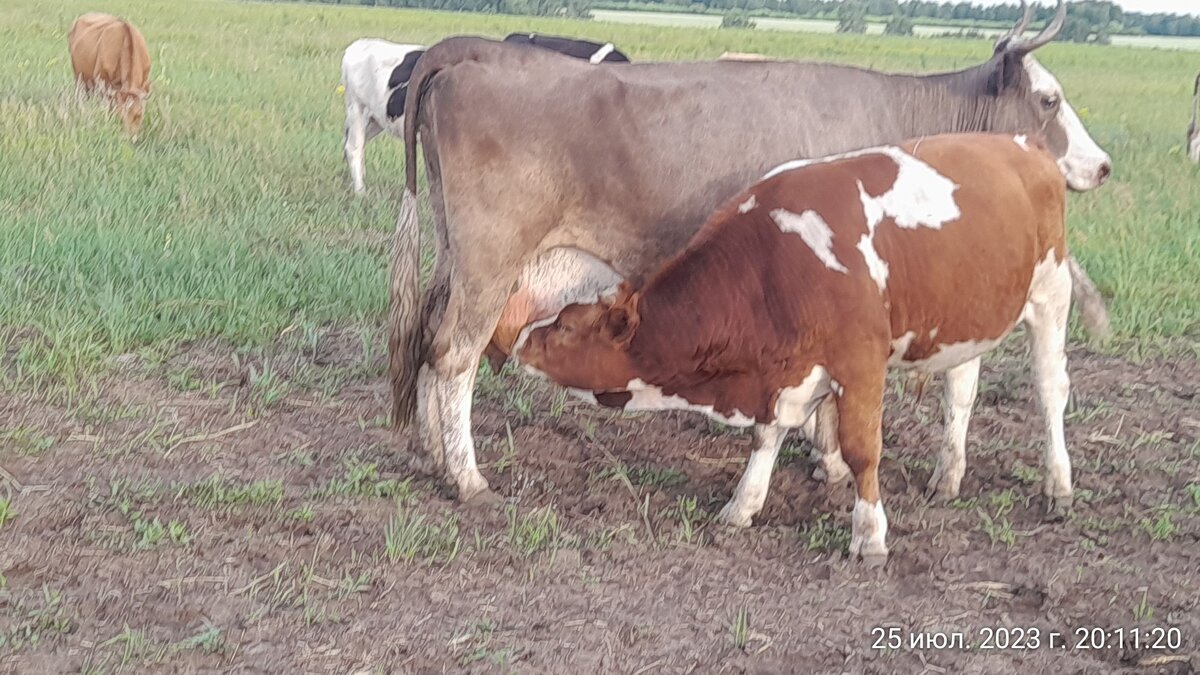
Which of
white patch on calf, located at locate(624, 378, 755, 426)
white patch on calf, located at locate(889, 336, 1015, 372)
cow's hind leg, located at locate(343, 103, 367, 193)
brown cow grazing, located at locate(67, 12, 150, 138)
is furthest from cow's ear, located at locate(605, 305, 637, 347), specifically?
brown cow grazing, located at locate(67, 12, 150, 138)

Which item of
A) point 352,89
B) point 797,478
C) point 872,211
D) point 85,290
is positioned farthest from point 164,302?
point 352,89

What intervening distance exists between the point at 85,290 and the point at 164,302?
42cm

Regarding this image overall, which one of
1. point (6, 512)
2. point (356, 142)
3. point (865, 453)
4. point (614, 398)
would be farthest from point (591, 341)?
point (356, 142)

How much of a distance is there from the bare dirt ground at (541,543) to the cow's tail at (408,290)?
276 mm

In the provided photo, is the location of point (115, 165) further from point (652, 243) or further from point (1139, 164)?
point (1139, 164)

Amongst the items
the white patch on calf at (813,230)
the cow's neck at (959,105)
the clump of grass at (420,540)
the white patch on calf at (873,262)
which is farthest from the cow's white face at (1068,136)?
the clump of grass at (420,540)

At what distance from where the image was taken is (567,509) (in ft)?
15.5

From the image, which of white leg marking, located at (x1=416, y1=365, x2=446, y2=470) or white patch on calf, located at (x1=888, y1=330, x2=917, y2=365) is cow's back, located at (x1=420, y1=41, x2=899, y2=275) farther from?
white patch on calf, located at (x1=888, y1=330, x2=917, y2=365)

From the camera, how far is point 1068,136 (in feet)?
18.9

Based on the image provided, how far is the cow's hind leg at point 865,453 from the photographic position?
4.16 meters

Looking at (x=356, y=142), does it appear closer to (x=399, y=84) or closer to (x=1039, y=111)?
(x=399, y=84)

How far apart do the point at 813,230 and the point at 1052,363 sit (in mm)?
1362

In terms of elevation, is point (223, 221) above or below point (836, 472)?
below

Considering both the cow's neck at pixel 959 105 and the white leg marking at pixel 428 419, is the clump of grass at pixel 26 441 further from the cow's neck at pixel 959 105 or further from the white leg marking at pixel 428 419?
the cow's neck at pixel 959 105
